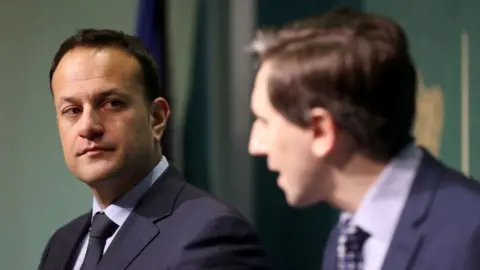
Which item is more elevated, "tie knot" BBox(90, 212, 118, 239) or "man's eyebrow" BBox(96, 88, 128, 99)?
"man's eyebrow" BBox(96, 88, 128, 99)

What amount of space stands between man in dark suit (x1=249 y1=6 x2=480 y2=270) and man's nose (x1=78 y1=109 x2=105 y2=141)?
450 mm

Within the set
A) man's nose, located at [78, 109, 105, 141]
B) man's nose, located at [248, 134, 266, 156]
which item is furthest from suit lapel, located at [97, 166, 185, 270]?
man's nose, located at [248, 134, 266, 156]

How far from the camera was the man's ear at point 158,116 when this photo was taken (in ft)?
4.11

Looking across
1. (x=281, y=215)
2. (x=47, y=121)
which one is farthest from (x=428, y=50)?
(x=47, y=121)

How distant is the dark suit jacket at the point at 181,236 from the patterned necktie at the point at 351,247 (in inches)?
10.9

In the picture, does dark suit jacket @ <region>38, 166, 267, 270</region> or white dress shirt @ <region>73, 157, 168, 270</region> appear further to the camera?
white dress shirt @ <region>73, 157, 168, 270</region>

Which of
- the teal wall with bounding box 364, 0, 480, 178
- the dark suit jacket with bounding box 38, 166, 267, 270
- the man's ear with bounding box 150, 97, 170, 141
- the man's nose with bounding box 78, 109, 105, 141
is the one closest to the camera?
the dark suit jacket with bounding box 38, 166, 267, 270

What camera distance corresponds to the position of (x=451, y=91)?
1571 millimetres

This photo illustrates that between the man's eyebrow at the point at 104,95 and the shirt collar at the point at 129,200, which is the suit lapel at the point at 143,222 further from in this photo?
the man's eyebrow at the point at 104,95

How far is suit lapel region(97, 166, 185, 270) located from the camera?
1.09 metres

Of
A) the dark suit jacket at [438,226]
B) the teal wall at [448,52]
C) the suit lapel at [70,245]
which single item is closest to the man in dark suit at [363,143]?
the dark suit jacket at [438,226]

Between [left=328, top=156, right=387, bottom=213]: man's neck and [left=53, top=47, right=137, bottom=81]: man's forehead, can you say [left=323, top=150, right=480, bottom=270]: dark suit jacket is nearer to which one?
[left=328, top=156, right=387, bottom=213]: man's neck

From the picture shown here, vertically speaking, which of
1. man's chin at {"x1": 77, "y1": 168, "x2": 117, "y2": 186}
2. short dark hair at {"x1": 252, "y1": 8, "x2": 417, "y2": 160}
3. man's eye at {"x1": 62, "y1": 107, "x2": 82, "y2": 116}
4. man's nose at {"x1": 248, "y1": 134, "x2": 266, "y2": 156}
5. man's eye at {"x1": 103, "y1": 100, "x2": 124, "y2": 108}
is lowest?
man's chin at {"x1": 77, "y1": 168, "x2": 117, "y2": 186}

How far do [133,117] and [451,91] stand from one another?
2.70 ft
